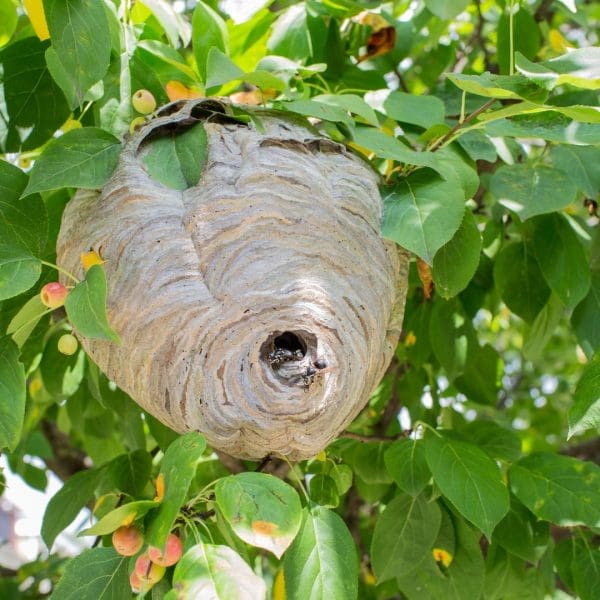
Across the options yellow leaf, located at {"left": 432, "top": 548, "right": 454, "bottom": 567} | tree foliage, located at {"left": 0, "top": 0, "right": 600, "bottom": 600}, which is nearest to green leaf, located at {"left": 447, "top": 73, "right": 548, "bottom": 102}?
tree foliage, located at {"left": 0, "top": 0, "right": 600, "bottom": 600}

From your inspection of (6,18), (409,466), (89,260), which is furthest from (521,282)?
(6,18)

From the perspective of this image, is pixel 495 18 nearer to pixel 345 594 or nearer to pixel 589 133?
pixel 589 133

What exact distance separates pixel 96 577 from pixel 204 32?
3.66ft

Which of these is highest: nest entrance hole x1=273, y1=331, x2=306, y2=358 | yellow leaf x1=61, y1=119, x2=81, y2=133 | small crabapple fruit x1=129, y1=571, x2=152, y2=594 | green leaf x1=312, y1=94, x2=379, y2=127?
green leaf x1=312, y1=94, x2=379, y2=127

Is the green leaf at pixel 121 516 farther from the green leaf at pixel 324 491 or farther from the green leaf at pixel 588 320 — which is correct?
the green leaf at pixel 588 320

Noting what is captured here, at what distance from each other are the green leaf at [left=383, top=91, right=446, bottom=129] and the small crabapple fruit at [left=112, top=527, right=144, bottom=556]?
957mm

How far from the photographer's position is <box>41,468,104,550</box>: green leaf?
2.04 meters

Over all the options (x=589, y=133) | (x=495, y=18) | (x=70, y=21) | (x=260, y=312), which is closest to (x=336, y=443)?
(x=260, y=312)

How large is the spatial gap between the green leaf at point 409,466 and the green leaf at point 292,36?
929 millimetres

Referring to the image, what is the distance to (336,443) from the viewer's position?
2203mm

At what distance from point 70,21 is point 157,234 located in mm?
379

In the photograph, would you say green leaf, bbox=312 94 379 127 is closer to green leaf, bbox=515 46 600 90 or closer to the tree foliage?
the tree foliage

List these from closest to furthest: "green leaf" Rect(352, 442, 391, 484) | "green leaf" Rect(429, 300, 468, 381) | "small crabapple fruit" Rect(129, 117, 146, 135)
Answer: "small crabapple fruit" Rect(129, 117, 146, 135) → "green leaf" Rect(352, 442, 391, 484) → "green leaf" Rect(429, 300, 468, 381)

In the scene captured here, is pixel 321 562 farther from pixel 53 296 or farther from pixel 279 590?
pixel 53 296
